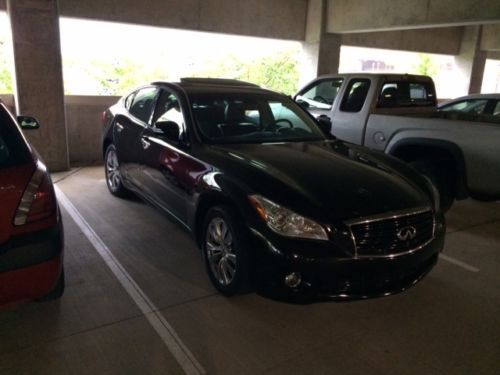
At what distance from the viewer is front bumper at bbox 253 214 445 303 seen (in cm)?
263

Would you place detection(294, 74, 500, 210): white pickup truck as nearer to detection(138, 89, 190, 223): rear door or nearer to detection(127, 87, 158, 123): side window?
detection(138, 89, 190, 223): rear door

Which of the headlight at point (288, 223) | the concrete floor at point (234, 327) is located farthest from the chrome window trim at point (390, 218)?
the concrete floor at point (234, 327)

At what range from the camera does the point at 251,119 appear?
4.10 meters

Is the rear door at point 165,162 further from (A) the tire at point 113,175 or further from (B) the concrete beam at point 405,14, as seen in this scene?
(B) the concrete beam at point 405,14

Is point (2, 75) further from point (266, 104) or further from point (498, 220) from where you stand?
point (498, 220)

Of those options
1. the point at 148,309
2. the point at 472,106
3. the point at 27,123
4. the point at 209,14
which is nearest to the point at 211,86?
the point at 27,123

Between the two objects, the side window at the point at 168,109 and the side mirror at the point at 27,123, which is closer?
the side mirror at the point at 27,123

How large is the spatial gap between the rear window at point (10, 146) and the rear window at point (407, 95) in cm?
456

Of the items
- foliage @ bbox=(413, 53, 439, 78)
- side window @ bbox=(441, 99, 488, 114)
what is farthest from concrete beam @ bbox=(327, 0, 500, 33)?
foliage @ bbox=(413, 53, 439, 78)

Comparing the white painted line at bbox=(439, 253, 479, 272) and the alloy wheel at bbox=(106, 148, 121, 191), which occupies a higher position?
the alloy wheel at bbox=(106, 148, 121, 191)

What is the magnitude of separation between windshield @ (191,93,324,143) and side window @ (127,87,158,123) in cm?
92

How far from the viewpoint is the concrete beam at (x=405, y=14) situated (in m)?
7.17

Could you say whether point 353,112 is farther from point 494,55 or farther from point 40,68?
point 494,55

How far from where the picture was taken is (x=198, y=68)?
1558 cm
